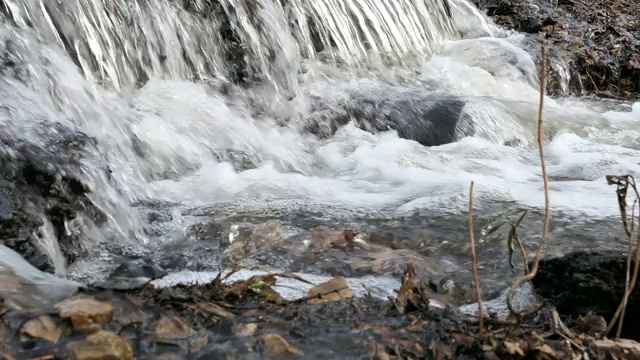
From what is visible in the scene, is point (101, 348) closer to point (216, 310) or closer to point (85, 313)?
point (85, 313)

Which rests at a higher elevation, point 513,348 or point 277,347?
point 277,347

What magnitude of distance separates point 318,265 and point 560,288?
0.93 metres

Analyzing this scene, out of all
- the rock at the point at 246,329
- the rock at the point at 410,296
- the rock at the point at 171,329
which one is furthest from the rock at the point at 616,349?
the rock at the point at 171,329

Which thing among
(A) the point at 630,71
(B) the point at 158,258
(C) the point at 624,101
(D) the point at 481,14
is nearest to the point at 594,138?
(C) the point at 624,101

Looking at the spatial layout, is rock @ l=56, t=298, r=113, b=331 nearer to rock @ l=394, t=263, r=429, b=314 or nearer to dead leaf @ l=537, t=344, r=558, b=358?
rock @ l=394, t=263, r=429, b=314

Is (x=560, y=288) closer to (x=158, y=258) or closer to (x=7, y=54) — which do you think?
(x=158, y=258)

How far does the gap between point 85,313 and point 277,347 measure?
1.71ft

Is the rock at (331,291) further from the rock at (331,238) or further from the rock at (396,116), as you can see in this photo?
the rock at (396,116)

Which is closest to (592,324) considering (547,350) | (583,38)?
(547,350)

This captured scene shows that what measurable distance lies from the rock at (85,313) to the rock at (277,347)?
0.43 m

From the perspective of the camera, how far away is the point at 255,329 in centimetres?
199

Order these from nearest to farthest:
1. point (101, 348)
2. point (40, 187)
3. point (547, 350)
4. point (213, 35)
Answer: point (101, 348), point (547, 350), point (40, 187), point (213, 35)

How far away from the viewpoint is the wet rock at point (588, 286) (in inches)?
86.0

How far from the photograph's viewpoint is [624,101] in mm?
7473
